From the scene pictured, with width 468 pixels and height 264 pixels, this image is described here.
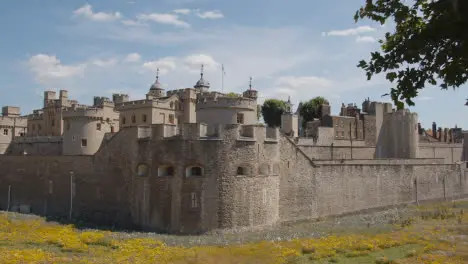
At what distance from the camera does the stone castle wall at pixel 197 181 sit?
84.5 feet

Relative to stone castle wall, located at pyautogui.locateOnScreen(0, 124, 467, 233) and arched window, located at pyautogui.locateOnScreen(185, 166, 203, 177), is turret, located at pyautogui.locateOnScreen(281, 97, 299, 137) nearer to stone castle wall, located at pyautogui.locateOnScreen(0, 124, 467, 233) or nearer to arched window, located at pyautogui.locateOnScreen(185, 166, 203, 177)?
stone castle wall, located at pyautogui.locateOnScreen(0, 124, 467, 233)

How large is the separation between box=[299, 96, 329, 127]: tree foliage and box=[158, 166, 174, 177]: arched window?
132 ft

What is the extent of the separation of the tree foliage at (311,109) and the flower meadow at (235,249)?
38.8 m

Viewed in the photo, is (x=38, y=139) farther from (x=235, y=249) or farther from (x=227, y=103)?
(x=235, y=249)

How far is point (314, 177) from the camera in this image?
31.7 meters

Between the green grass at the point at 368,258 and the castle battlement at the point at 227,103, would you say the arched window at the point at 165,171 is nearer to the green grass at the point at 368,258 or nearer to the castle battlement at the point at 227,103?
the castle battlement at the point at 227,103

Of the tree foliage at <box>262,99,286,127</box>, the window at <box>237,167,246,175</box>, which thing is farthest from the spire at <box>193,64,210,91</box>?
the window at <box>237,167,246,175</box>

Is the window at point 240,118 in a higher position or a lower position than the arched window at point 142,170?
higher

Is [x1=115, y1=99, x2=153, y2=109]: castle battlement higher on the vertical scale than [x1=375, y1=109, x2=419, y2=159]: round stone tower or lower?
higher

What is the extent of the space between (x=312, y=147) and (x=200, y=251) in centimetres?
2748

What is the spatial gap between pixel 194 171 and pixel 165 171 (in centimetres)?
190

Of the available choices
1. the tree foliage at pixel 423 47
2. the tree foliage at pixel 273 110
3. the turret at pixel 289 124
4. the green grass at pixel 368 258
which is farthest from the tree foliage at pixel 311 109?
the tree foliage at pixel 423 47

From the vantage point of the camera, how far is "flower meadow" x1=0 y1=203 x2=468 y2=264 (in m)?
18.5

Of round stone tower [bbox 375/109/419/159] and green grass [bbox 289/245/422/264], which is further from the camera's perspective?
round stone tower [bbox 375/109/419/159]
